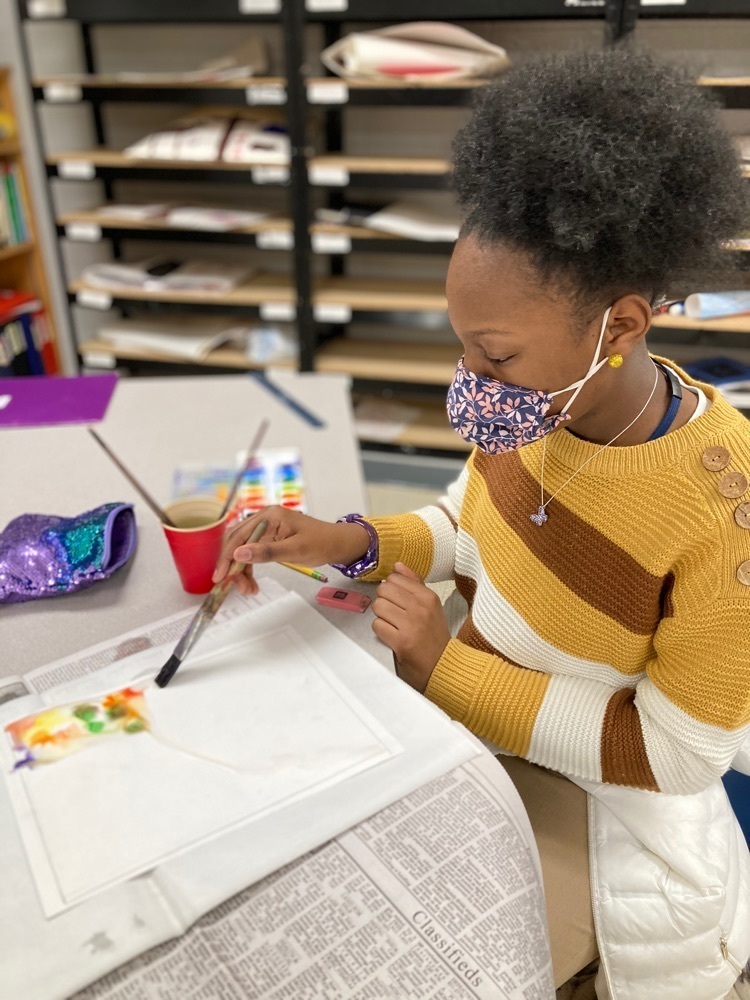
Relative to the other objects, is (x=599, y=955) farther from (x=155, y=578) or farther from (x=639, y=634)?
(x=155, y=578)

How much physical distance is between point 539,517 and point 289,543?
280 mm

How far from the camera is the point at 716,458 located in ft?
2.38

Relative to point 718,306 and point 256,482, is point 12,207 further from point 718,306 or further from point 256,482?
point 718,306

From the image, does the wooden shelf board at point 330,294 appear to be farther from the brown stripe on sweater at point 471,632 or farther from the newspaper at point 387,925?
the newspaper at point 387,925

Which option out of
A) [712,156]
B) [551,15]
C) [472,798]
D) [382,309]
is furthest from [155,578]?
[551,15]

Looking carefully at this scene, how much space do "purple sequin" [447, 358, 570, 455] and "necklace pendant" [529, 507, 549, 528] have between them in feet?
0.25

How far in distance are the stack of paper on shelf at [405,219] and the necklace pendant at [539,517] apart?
1567mm

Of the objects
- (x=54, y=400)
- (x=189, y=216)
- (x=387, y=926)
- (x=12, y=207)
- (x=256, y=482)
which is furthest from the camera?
(x=12, y=207)

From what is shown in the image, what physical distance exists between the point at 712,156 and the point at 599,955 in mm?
758

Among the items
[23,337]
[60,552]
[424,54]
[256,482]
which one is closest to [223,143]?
[424,54]

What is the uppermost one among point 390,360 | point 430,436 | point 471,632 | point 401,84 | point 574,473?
point 401,84

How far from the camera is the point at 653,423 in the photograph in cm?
78

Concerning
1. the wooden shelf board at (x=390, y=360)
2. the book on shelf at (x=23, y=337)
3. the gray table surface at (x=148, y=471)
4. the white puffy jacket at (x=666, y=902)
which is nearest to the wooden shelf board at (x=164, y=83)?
the book on shelf at (x=23, y=337)

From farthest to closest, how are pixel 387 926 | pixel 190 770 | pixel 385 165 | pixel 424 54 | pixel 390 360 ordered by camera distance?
pixel 390 360, pixel 385 165, pixel 424 54, pixel 190 770, pixel 387 926
